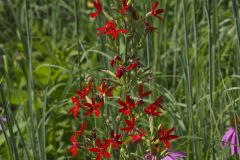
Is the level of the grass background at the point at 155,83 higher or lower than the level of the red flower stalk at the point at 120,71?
lower

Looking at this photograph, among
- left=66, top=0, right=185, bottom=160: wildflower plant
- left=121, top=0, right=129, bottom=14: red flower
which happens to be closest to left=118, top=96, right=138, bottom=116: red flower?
left=66, top=0, right=185, bottom=160: wildflower plant

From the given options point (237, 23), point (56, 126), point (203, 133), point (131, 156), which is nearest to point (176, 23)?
point (56, 126)

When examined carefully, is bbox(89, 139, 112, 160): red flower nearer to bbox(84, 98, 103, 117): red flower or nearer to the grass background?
bbox(84, 98, 103, 117): red flower

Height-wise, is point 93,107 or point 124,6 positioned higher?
point 124,6

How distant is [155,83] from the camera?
185 cm

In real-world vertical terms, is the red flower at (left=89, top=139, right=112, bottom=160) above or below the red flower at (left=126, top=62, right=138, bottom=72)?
below

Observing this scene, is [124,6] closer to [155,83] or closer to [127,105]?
[127,105]

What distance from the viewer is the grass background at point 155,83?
1.51 m

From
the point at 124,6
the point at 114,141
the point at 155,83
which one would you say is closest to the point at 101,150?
the point at 114,141

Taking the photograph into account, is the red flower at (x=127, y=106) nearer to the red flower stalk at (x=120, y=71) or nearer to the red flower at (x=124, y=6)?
the red flower stalk at (x=120, y=71)

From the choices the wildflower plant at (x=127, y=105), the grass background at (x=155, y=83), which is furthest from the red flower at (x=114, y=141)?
the grass background at (x=155, y=83)

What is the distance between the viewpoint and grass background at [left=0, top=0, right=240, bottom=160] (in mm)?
1510

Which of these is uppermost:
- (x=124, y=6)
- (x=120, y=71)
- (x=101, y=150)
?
(x=124, y=6)

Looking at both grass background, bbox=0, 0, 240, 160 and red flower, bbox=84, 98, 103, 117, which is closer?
red flower, bbox=84, 98, 103, 117
